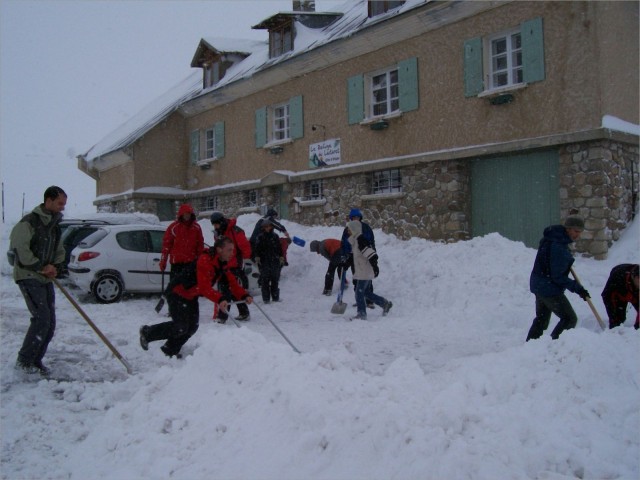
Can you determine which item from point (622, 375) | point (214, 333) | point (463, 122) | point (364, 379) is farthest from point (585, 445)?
point (463, 122)

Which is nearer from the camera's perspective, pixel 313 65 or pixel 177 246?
pixel 177 246

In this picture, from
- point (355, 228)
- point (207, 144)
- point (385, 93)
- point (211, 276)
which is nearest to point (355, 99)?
point (385, 93)

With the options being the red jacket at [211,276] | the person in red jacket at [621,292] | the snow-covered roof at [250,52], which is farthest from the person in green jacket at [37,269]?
the snow-covered roof at [250,52]

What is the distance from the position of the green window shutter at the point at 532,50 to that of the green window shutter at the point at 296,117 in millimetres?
7147

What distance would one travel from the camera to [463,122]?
11.9m

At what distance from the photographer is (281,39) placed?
57.7ft

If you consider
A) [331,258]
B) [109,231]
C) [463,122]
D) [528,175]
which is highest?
[463,122]

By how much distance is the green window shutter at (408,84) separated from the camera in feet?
41.9

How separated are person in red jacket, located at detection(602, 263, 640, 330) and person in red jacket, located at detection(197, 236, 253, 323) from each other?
4011mm

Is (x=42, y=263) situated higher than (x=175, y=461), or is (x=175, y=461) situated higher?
(x=42, y=263)

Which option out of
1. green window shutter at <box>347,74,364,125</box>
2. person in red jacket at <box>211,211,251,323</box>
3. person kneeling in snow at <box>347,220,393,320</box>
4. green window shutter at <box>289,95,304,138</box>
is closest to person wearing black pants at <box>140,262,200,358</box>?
person in red jacket at <box>211,211,251,323</box>

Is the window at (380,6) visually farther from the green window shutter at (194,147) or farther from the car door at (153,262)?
the green window shutter at (194,147)

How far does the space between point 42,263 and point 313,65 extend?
12.0 m

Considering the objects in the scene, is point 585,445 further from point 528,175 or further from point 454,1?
point 454,1
